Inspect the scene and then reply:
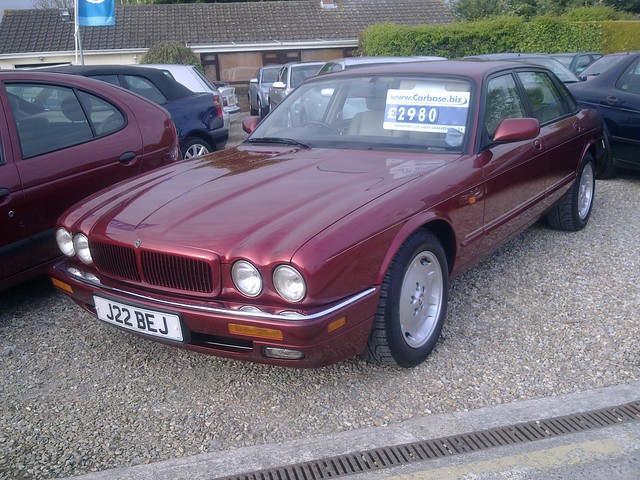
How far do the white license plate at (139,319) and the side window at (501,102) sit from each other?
2291 millimetres

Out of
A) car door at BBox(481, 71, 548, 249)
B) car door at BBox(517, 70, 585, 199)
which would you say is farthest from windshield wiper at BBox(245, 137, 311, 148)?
car door at BBox(517, 70, 585, 199)

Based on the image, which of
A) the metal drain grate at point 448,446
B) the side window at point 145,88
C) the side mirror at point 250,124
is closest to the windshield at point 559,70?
the side window at point 145,88

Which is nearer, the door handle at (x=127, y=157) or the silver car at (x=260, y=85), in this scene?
the door handle at (x=127, y=157)

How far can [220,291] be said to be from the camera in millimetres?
2900

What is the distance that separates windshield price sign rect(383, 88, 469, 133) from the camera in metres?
4.01

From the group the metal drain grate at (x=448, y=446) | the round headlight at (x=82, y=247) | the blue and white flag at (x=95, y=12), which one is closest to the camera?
the metal drain grate at (x=448, y=446)

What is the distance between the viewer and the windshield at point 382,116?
13.1ft

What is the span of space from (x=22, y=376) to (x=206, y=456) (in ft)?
4.38

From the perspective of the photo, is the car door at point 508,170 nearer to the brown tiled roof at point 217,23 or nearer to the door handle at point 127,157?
the door handle at point 127,157

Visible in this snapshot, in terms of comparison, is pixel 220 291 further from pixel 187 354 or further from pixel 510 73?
pixel 510 73

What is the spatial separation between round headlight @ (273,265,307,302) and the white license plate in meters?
0.53

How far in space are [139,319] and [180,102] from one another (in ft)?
16.2

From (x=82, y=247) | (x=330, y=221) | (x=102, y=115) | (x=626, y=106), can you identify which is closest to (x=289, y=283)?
(x=330, y=221)

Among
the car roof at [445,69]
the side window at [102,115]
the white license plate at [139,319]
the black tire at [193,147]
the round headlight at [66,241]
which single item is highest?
the car roof at [445,69]
